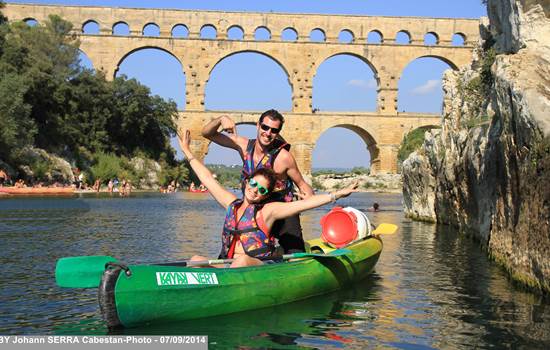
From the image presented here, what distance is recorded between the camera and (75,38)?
55125 millimetres

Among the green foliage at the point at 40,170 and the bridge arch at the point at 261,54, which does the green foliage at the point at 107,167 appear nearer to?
the green foliage at the point at 40,170

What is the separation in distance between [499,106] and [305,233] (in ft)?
29.2

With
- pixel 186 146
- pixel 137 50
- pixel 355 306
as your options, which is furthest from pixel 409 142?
pixel 186 146

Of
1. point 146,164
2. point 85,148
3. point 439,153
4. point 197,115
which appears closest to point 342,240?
point 439,153

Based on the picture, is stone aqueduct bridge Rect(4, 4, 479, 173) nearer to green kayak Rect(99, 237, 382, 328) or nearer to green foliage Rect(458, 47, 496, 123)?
green foliage Rect(458, 47, 496, 123)

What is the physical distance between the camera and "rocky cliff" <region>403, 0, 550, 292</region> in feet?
26.8

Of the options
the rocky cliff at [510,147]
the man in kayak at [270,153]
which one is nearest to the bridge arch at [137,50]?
the rocky cliff at [510,147]

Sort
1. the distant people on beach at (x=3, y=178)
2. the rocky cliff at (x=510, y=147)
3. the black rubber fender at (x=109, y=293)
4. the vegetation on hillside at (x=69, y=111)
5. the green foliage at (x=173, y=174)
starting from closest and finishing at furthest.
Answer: the black rubber fender at (x=109, y=293)
the rocky cliff at (x=510, y=147)
the distant people on beach at (x=3, y=178)
the vegetation on hillside at (x=69, y=111)
the green foliage at (x=173, y=174)

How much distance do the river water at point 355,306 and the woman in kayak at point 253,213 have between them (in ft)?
2.27

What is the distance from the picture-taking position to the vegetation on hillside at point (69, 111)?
115ft

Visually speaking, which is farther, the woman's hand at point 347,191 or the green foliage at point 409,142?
the green foliage at point 409,142

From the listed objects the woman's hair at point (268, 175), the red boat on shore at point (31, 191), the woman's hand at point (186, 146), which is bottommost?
the red boat on shore at point (31, 191)

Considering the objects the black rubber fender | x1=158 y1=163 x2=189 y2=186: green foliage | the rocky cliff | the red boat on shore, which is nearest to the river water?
the black rubber fender

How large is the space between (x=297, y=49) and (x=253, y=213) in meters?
50.8
